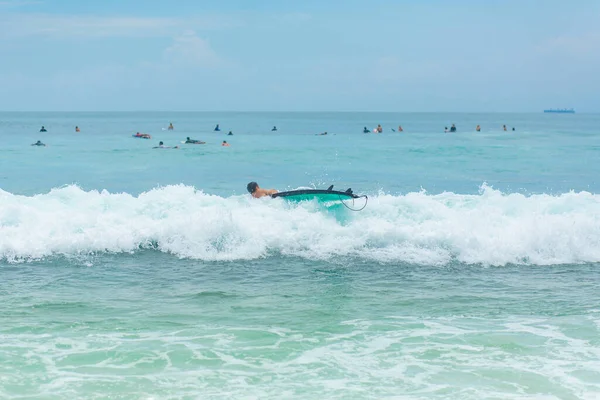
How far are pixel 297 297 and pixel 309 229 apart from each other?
439 centimetres

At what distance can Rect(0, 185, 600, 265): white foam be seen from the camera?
47.6 feet

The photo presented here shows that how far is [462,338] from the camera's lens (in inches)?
367

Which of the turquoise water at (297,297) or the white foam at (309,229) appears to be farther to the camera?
the white foam at (309,229)

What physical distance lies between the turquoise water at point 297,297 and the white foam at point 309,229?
0.05 m

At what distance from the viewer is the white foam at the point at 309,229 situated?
47.6ft

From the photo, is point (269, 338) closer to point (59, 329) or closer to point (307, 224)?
point (59, 329)

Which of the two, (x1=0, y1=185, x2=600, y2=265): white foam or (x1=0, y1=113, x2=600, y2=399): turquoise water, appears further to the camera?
(x1=0, y1=185, x2=600, y2=265): white foam

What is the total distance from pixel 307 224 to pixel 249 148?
36371mm

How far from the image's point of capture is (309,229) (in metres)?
15.7

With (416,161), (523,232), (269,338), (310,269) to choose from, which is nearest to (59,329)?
(269,338)

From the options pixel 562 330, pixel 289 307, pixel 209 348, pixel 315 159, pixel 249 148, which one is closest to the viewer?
pixel 209 348

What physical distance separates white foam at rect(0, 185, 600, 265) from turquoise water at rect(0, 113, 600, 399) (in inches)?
2.0

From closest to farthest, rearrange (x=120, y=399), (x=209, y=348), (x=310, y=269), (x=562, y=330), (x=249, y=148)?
(x=120, y=399)
(x=209, y=348)
(x=562, y=330)
(x=310, y=269)
(x=249, y=148)

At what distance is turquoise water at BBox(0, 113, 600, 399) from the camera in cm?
805
